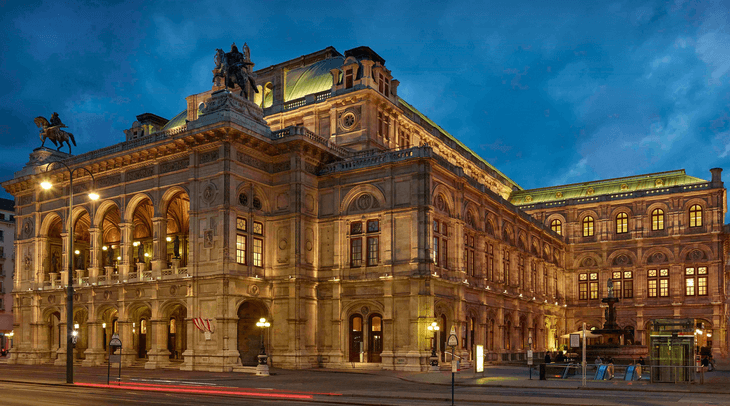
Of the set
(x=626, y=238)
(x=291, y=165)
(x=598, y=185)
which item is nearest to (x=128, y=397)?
(x=291, y=165)

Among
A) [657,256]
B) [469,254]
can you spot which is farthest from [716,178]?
[469,254]

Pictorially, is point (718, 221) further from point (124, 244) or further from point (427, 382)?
point (124, 244)

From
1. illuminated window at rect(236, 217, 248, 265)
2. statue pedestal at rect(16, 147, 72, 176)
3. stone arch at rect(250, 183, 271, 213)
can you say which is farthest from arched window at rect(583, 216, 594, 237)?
statue pedestal at rect(16, 147, 72, 176)

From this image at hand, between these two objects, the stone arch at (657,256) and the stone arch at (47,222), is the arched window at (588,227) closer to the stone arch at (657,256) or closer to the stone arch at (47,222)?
the stone arch at (657,256)

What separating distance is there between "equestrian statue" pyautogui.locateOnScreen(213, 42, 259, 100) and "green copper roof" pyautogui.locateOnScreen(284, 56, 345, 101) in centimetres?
1034

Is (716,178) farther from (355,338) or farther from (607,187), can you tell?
(355,338)

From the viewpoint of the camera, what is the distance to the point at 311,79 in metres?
61.7

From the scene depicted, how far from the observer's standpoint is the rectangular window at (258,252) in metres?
48.7

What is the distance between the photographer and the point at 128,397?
25750 mm

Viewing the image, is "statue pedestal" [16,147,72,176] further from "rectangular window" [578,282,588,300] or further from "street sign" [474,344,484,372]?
"rectangular window" [578,282,588,300]

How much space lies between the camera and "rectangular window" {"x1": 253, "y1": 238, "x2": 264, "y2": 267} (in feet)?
160

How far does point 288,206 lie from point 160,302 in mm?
11207

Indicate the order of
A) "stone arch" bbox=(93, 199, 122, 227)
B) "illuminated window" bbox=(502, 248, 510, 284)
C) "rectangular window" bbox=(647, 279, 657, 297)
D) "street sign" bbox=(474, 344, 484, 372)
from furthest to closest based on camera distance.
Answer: "rectangular window" bbox=(647, 279, 657, 297) < "illuminated window" bbox=(502, 248, 510, 284) < "stone arch" bbox=(93, 199, 122, 227) < "street sign" bbox=(474, 344, 484, 372)

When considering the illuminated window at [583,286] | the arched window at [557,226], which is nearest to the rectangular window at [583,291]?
the illuminated window at [583,286]
